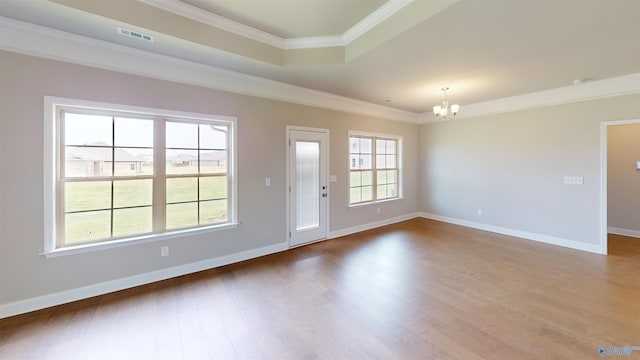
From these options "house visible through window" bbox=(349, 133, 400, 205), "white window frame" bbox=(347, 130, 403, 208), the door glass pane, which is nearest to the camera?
the door glass pane

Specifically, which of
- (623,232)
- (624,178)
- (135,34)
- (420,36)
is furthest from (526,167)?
(135,34)

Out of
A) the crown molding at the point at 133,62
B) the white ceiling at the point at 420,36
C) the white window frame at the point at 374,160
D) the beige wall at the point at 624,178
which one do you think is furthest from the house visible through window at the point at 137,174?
the beige wall at the point at 624,178

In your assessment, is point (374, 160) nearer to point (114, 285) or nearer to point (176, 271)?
point (176, 271)

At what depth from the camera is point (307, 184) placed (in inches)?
181

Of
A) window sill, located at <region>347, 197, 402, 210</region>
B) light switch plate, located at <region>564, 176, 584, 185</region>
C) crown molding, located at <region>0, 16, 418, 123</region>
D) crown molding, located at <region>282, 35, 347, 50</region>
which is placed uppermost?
crown molding, located at <region>282, 35, 347, 50</region>

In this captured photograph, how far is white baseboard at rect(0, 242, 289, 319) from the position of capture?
246cm

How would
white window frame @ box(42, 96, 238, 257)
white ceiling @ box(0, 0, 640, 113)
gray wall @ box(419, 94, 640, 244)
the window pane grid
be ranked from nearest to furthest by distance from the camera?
white ceiling @ box(0, 0, 640, 113)
white window frame @ box(42, 96, 238, 257)
the window pane grid
gray wall @ box(419, 94, 640, 244)

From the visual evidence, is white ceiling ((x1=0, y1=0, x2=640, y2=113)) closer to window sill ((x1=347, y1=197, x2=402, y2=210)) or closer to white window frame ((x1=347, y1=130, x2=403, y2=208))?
white window frame ((x1=347, y1=130, x2=403, y2=208))

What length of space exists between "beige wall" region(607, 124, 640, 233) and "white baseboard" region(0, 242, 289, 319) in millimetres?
7250

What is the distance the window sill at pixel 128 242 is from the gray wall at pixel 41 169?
53 millimetres

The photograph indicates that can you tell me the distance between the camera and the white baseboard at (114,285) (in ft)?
8.05

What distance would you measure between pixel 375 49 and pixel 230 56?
5.77 ft

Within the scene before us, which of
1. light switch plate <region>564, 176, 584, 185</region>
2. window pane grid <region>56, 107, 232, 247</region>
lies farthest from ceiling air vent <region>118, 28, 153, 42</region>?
light switch plate <region>564, 176, 584, 185</region>

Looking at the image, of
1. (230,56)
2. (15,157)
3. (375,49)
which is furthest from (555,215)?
(15,157)
